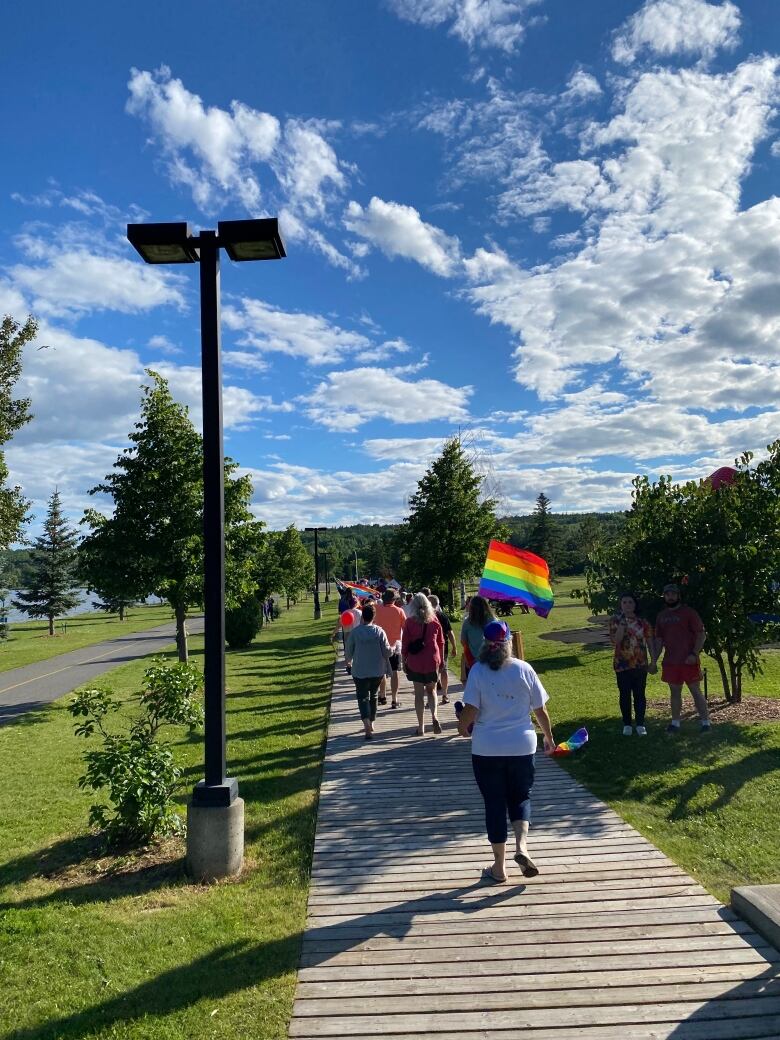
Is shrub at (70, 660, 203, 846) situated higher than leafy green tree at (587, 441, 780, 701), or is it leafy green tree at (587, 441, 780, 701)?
leafy green tree at (587, 441, 780, 701)

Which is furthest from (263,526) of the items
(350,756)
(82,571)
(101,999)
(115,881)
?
(101,999)

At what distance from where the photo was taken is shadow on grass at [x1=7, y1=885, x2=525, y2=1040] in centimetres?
329

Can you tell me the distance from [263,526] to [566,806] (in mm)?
10048

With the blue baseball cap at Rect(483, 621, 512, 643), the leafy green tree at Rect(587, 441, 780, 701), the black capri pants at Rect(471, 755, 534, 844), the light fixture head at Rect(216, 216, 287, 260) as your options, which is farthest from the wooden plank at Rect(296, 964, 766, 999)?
the leafy green tree at Rect(587, 441, 780, 701)

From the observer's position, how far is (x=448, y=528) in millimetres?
21375

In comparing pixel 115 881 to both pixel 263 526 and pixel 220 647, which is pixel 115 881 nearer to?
pixel 220 647

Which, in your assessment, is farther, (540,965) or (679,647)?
(679,647)

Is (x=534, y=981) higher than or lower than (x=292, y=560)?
lower

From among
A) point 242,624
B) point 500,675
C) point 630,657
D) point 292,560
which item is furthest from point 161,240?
point 292,560

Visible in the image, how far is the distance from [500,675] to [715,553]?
547 centimetres

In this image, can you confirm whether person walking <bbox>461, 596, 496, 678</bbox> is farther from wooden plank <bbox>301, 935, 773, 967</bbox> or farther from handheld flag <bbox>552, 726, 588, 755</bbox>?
wooden plank <bbox>301, 935, 773, 967</bbox>

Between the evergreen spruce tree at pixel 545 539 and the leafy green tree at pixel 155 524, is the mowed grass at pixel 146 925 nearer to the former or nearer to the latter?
the leafy green tree at pixel 155 524

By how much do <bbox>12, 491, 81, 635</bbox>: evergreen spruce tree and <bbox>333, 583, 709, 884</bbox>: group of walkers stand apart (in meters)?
41.2

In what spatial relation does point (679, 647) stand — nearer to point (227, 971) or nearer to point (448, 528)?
point (227, 971)
